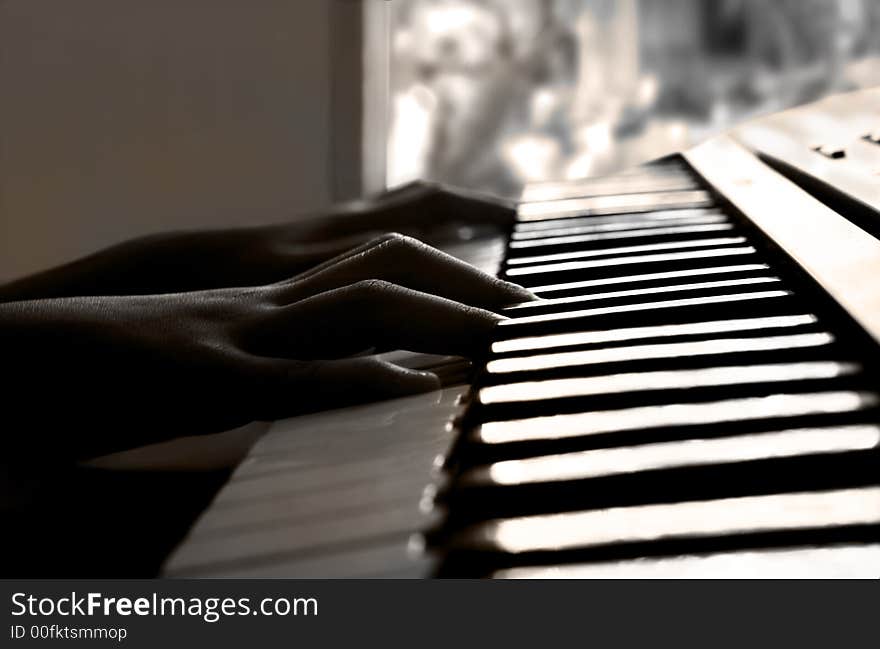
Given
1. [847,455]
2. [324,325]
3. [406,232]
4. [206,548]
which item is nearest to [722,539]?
[847,455]

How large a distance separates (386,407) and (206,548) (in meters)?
0.18

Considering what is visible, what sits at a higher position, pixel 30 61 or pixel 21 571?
pixel 30 61

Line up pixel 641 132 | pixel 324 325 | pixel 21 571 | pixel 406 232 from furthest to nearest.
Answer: pixel 641 132, pixel 406 232, pixel 324 325, pixel 21 571

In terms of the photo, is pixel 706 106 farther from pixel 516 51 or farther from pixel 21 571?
pixel 21 571

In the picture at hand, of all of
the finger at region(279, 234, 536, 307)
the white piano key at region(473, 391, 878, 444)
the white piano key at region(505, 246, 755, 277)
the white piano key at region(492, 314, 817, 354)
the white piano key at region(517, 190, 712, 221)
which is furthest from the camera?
the white piano key at region(517, 190, 712, 221)

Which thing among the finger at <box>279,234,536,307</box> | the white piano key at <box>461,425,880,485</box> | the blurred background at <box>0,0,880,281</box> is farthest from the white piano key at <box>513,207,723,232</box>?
the blurred background at <box>0,0,880,281</box>

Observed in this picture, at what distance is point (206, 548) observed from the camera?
1.49ft

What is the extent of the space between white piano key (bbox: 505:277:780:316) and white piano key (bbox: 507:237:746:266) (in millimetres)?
143

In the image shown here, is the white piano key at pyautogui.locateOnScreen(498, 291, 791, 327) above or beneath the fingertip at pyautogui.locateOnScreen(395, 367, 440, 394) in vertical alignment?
above

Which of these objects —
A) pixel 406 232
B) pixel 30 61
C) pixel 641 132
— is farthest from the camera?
Result: pixel 641 132

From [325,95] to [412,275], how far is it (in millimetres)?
2251

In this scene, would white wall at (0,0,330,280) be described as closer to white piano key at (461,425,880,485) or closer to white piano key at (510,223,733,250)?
white piano key at (510,223,733,250)

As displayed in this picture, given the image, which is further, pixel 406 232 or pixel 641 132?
pixel 641 132

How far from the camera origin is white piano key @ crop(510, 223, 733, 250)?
100 centimetres
